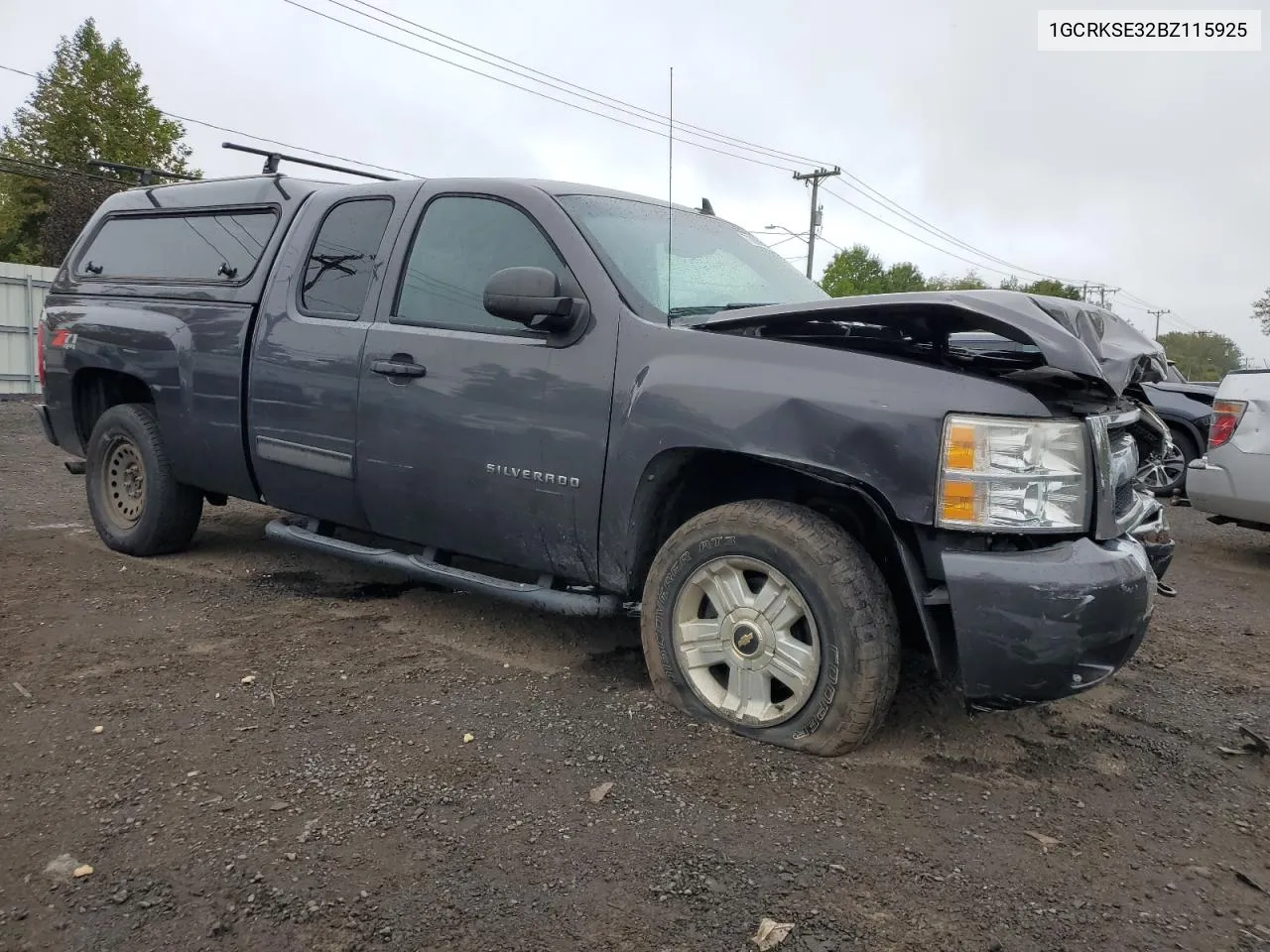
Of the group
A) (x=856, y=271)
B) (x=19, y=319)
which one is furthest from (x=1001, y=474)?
(x=856, y=271)

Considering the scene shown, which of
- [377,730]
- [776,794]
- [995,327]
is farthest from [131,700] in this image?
[995,327]

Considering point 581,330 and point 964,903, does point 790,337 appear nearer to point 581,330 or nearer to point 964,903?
point 581,330

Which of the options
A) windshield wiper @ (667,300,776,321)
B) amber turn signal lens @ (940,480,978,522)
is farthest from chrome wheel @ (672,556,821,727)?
windshield wiper @ (667,300,776,321)

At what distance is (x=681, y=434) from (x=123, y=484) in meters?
3.73

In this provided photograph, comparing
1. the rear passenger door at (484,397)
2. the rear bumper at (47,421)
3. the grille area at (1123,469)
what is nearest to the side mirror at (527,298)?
the rear passenger door at (484,397)

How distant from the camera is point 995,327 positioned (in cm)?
266

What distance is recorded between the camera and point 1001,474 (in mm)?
2625

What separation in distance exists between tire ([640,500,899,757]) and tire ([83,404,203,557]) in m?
3.07

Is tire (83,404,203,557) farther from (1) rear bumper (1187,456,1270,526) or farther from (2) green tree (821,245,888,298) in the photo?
(2) green tree (821,245,888,298)

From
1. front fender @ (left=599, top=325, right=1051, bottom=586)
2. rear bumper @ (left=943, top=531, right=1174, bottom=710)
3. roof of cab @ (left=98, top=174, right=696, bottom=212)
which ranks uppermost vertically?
roof of cab @ (left=98, top=174, right=696, bottom=212)

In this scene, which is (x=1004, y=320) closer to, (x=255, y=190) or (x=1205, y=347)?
(x=255, y=190)

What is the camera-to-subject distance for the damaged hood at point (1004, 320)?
263 cm

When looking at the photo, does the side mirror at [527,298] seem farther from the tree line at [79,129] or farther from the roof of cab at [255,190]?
the tree line at [79,129]

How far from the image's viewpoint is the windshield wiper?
341cm
